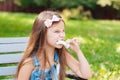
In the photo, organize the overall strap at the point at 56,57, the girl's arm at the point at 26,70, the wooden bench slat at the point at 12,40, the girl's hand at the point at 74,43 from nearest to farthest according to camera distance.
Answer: the girl's arm at the point at 26,70 → the girl's hand at the point at 74,43 → the overall strap at the point at 56,57 → the wooden bench slat at the point at 12,40

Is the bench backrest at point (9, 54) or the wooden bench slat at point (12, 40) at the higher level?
the wooden bench slat at point (12, 40)

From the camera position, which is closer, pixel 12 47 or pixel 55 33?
pixel 55 33

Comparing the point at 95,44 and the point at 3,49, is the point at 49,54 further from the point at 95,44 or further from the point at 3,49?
the point at 95,44

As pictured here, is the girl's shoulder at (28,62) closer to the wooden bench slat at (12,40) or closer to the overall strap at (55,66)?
the overall strap at (55,66)

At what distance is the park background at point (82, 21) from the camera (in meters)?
7.18

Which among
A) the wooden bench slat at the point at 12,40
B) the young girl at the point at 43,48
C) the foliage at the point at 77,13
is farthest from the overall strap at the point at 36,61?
the foliage at the point at 77,13

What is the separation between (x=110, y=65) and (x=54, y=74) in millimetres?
2333

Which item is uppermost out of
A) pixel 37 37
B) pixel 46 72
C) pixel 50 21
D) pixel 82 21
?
pixel 50 21

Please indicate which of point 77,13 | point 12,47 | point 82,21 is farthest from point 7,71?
point 77,13

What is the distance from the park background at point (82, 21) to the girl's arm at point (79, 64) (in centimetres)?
264

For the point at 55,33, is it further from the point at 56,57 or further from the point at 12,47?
the point at 12,47

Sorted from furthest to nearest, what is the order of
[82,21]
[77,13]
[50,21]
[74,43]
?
1. [77,13]
2. [82,21]
3. [74,43]
4. [50,21]

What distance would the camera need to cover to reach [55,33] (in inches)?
130

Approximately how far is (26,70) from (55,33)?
0.35 m
